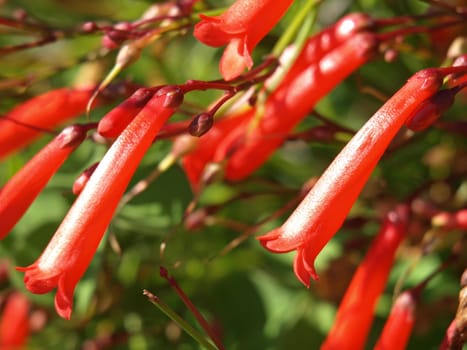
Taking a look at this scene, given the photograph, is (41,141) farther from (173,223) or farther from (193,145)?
(193,145)

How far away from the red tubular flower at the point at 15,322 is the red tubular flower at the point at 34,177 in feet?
2.93

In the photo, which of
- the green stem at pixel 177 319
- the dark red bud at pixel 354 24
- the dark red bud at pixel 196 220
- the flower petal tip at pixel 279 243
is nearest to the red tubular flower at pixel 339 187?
the flower petal tip at pixel 279 243

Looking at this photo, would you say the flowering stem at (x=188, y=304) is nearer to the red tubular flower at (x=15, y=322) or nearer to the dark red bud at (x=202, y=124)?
the dark red bud at (x=202, y=124)

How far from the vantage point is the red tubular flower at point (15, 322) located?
8.01 ft

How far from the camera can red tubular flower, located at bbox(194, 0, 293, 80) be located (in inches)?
57.4

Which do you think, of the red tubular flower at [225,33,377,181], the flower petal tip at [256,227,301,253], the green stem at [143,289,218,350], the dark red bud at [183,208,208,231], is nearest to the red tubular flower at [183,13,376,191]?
the red tubular flower at [225,33,377,181]

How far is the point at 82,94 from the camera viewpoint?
1.97 meters

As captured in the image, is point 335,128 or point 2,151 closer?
point 335,128

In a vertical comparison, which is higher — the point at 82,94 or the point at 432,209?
the point at 82,94

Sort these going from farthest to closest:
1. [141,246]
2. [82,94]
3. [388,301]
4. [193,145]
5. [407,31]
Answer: [141,246] → [388,301] → [82,94] → [193,145] → [407,31]

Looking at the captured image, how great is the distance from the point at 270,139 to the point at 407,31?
1.16 feet

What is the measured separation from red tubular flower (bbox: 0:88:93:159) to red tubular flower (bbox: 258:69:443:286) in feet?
2.34

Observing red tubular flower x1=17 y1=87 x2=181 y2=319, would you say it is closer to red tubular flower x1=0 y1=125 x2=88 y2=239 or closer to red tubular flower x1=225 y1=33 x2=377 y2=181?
red tubular flower x1=0 y1=125 x2=88 y2=239

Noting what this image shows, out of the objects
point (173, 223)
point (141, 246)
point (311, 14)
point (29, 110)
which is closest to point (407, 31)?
point (311, 14)
